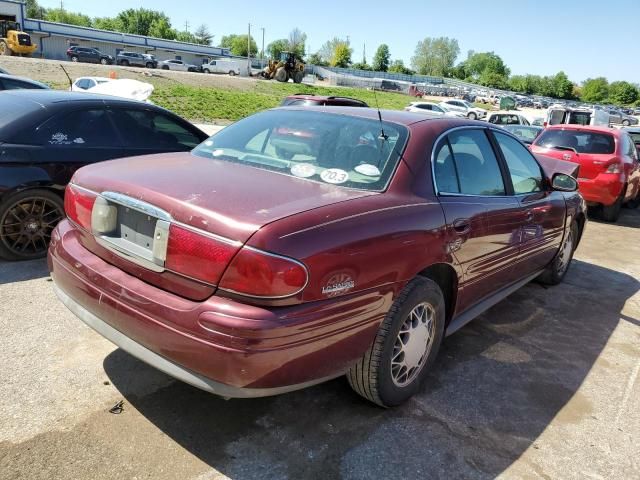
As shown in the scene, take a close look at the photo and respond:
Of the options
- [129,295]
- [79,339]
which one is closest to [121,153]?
[79,339]

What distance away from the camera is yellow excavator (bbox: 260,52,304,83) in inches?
1791

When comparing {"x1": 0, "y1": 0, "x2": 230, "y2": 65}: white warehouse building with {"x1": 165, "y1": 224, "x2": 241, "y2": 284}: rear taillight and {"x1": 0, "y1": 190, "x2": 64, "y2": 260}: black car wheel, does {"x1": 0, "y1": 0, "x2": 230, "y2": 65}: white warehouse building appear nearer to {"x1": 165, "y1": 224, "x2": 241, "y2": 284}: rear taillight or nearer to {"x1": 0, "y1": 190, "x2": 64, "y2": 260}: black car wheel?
{"x1": 0, "y1": 190, "x2": 64, "y2": 260}: black car wheel

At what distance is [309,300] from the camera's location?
86.2 inches

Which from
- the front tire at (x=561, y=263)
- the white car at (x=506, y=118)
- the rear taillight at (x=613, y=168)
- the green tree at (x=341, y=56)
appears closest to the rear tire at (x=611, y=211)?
the rear taillight at (x=613, y=168)

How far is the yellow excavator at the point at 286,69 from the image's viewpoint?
4550 centimetres

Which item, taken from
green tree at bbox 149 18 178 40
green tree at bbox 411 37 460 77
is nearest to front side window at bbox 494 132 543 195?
green tree at bbox 149 18 178 40

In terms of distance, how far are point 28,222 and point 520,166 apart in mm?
4323

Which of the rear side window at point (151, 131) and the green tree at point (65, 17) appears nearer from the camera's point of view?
the rear side window at point (151, 131)

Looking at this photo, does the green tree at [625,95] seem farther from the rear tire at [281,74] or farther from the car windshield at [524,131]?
the car windshield at [524,131]

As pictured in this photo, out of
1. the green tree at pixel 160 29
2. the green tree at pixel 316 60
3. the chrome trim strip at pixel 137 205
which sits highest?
the green tree at pixel 160 29

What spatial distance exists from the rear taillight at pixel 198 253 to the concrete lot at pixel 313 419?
0.90m

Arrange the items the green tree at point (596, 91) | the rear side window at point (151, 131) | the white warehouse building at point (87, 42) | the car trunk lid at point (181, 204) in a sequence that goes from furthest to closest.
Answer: the green tree at point (596, 91) → the white warehouse building at point (87, 42) → the rear side window at point (151, 131) → the car trunk lid at point (181, 204)

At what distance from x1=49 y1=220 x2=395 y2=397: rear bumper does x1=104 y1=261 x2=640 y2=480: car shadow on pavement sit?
1.49 feet

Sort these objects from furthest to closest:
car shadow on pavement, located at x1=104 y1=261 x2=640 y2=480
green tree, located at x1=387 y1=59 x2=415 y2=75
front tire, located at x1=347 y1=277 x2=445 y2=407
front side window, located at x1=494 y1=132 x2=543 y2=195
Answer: green tree, located at x1=387 y1=59 x2=415 y2=75 < front side window, located at x1=494 y1=132 x2=543 y2=195 < front tire, located at x1=347 y1=277 x2=445 y2=407 < car shadow on pavement, located at x1=104 y1=261 x2=640 y2=480
